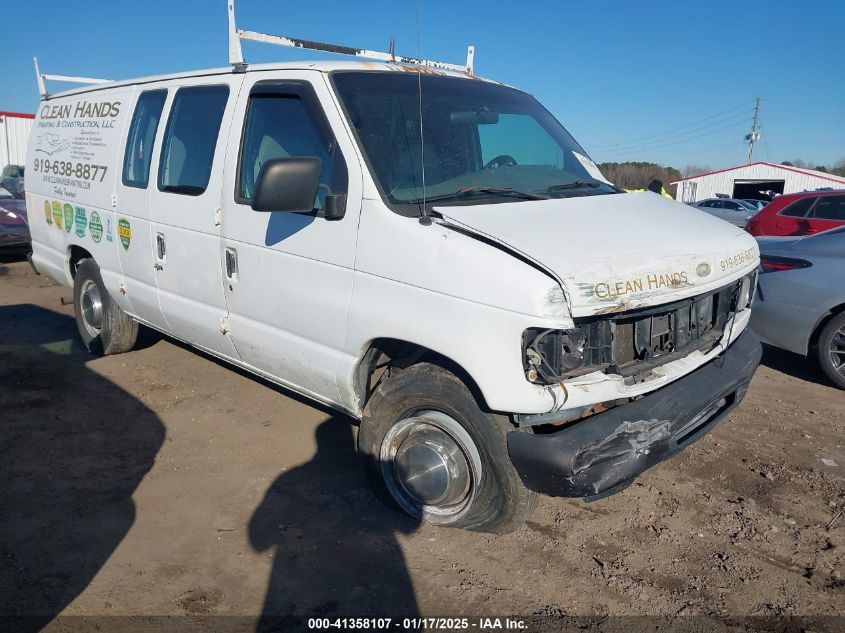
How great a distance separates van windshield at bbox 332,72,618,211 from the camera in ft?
11.5

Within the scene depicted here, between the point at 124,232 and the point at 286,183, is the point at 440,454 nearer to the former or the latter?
the point at 286,183

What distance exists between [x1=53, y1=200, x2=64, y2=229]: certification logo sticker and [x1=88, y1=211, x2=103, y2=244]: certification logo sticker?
2.33 feet

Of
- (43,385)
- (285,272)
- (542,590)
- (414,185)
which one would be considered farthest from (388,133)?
(43,385)

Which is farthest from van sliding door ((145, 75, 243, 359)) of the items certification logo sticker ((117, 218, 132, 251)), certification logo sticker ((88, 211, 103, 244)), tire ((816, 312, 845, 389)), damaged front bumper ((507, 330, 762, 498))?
tire ((816, 312, 845, 389))

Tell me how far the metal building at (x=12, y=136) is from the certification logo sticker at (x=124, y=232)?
27.9 m

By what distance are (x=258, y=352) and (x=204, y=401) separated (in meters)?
1.45

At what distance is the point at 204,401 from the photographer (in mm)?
5363

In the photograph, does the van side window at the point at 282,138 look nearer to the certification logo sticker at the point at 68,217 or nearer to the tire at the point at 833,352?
the certification logo sticker at the point at 68,217

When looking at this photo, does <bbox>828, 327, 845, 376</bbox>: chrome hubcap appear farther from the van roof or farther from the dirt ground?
the van roof

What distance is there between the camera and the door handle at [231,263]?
4133 millimetres

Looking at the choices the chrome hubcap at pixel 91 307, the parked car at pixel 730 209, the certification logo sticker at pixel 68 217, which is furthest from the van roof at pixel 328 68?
the parked car at pixel 730 209

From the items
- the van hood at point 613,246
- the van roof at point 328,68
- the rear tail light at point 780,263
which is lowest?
the rear tail light at point 780,263

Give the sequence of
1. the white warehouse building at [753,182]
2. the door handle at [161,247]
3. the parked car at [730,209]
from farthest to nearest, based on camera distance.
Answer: the white warehouse building at [753,182] → the parked car at [730,209] → the door handle at [161,247]

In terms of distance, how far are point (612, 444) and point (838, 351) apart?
380 centimetres
